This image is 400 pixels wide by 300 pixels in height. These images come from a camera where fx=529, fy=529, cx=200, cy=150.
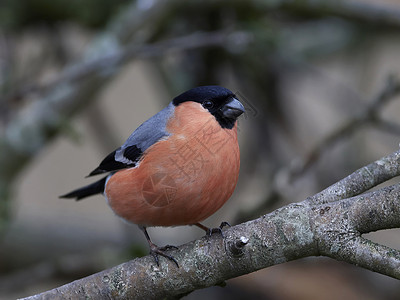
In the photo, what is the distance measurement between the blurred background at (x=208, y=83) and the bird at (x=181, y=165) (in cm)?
87

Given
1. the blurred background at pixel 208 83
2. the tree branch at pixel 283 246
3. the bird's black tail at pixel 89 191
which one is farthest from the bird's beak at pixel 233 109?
the bird's black tail at pixel 89 191

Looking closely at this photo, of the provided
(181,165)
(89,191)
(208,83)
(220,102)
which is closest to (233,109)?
(220,102)

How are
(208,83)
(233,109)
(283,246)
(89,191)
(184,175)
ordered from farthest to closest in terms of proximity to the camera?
(208,83)
(89,191)
(233,109)
(184,175)
(283,246)

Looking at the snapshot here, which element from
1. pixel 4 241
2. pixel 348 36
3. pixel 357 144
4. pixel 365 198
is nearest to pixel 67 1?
pixel 4 241

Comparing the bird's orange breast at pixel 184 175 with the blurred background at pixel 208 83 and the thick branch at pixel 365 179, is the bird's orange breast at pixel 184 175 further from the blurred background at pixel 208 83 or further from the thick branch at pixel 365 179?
the blurred background at pixel 208 83

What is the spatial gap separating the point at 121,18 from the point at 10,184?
150 cm

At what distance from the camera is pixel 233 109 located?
2324 millimetres

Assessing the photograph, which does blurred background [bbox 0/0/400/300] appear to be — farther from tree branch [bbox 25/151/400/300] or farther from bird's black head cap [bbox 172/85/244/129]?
tree branch [bbox 25/151/400/300]

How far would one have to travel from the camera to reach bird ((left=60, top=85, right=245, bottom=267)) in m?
2.17

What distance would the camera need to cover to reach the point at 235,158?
226cm

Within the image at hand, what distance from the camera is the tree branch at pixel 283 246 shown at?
172 centimetres

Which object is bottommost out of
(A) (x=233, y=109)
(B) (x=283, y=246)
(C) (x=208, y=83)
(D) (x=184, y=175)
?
(B) (x=283, y=246)

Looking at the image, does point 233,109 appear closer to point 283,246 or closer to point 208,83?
point 283,246

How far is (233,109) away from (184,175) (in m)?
0.39
